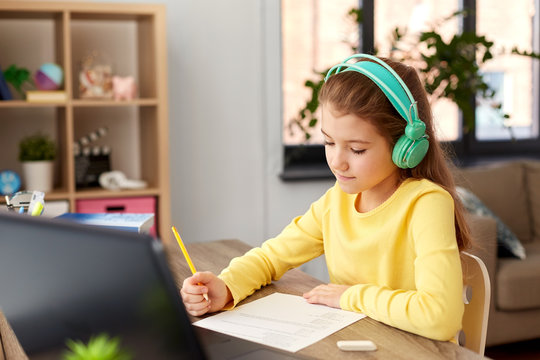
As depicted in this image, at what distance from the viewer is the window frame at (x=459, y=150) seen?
3.66m

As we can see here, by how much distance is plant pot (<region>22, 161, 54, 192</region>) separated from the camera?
2.84m

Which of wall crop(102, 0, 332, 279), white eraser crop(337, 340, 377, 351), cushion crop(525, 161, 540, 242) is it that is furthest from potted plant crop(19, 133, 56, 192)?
cushion crop(525, 161, 540, 242)

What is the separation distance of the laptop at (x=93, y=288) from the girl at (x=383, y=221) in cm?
44

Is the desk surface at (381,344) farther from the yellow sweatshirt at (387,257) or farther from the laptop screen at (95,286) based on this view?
the laptop screen at (95,286)

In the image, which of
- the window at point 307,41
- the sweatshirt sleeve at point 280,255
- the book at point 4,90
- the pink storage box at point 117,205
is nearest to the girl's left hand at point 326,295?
the sweatshirt sleeve at point 280,255

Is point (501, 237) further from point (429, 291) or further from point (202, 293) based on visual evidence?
point (202, 293)

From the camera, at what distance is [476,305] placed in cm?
129

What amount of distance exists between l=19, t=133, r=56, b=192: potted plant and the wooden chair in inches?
81.0

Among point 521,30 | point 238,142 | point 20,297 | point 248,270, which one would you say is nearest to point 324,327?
point 248,270

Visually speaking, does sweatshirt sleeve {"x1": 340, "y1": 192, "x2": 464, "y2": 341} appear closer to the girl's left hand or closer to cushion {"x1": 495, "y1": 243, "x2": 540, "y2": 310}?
the girl's left hand

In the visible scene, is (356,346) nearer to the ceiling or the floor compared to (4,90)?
nearer to the floor

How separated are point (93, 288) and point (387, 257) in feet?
2.41

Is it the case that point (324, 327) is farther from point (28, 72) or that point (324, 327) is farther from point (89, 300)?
point (28, 72)

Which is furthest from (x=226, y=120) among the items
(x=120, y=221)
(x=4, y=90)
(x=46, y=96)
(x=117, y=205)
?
(x=120, y=221)
